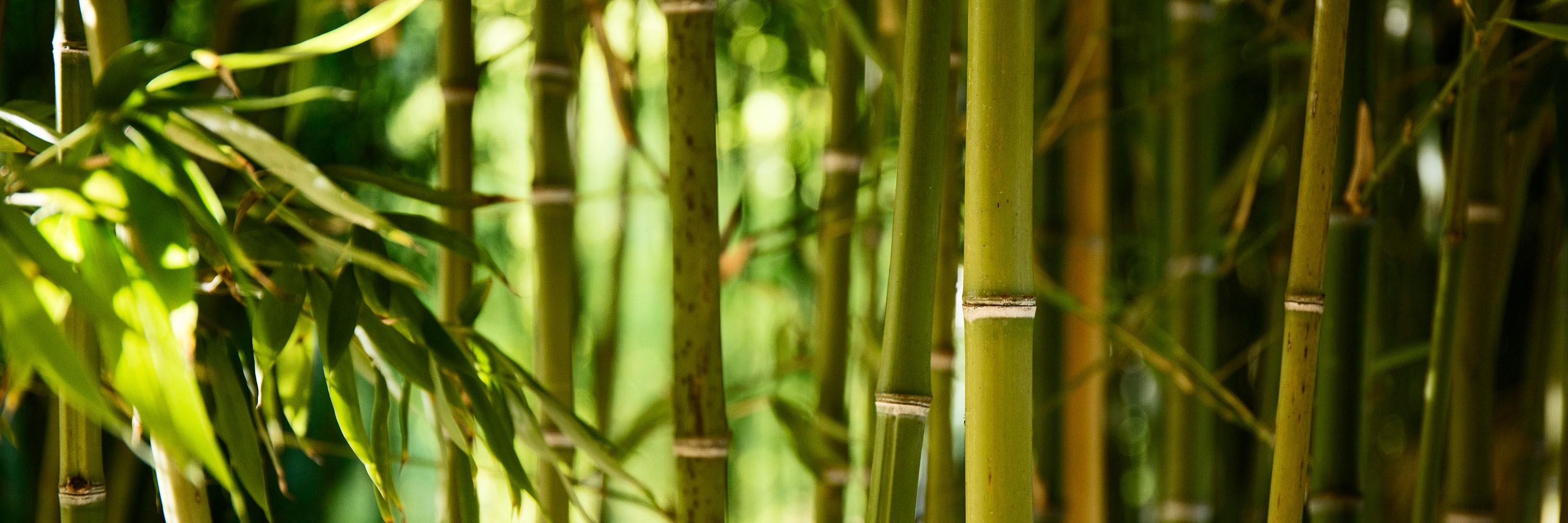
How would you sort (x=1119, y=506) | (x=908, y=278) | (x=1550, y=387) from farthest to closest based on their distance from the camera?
(x=1119, y=506) < (x=1550, y=387) < (x=908, y=278)

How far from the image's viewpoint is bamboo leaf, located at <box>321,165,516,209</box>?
0.48m

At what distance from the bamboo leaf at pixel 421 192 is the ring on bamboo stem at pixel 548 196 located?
0.10m

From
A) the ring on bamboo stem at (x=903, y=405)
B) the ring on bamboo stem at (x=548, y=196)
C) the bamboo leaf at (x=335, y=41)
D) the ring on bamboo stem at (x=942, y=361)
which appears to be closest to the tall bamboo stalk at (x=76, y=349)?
the bamboo leaf at (x=335, y=41)

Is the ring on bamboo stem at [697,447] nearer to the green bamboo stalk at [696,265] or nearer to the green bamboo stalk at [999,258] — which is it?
the green bamboo stalk at [696,265]

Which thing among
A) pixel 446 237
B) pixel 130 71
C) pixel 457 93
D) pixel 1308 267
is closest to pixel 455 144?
pixel 457 93

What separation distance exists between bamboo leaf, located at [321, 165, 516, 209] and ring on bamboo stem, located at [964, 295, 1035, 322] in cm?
21

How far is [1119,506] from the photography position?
3.54 feet

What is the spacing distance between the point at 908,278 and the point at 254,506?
0.71m

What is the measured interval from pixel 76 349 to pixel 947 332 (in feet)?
1.41

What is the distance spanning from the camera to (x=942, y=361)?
2.17 feet

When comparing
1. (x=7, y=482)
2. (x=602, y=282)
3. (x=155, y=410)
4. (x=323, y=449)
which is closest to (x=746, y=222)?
(x=602, y=282)

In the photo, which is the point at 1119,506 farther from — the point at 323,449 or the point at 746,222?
the point at 323,449

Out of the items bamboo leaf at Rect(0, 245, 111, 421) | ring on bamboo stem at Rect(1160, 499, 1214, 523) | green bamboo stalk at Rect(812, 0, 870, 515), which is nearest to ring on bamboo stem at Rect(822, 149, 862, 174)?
green bamboo stalk at Rect(812, 0, 870, 515)

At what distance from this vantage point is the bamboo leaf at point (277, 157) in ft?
1.24
